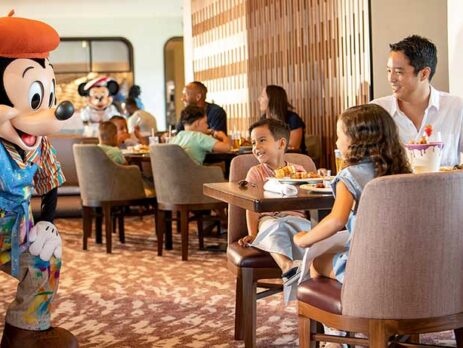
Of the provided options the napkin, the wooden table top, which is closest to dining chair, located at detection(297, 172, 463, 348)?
the wooden table top

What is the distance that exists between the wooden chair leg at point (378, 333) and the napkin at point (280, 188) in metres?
0.76

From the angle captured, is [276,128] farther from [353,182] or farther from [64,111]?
[353,182]

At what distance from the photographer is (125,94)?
17.0 meters

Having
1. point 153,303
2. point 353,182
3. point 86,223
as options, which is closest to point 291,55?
point 86,223

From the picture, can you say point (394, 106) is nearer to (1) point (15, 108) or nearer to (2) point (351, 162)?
(2) point (351, 162)

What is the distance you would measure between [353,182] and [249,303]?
1.09 metres

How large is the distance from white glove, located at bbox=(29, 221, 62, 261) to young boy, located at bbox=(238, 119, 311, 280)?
2.71ft

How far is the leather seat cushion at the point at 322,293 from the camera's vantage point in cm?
282

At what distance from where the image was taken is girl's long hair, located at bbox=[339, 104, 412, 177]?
2961 mm

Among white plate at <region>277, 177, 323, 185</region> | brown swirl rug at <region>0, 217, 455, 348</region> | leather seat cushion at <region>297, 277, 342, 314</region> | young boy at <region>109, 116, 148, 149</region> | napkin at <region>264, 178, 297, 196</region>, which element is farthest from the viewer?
young boy at <region>109, 116, 148, 149</region>

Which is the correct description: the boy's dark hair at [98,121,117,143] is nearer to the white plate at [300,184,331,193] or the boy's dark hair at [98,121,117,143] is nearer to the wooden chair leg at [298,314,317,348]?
the white plate at [300,184,331,193]

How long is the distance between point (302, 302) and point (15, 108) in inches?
53.8

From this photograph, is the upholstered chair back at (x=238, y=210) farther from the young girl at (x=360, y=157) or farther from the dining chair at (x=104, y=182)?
the dining chair at (x=104, y=182)

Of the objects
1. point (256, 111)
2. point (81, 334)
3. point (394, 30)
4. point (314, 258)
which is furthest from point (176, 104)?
point (314, 258)
